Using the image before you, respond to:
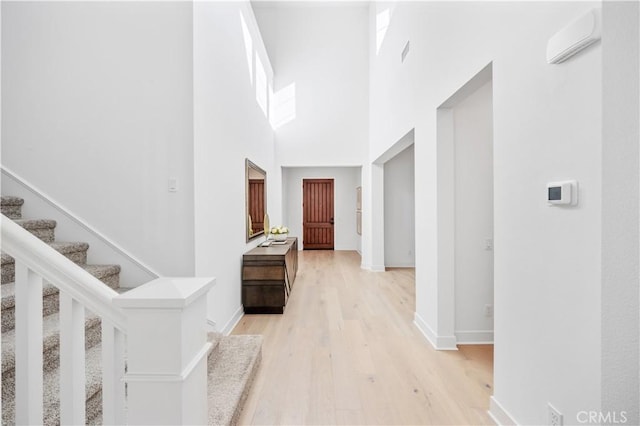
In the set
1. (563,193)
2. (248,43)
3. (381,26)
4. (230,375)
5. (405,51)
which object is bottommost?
(230,375)

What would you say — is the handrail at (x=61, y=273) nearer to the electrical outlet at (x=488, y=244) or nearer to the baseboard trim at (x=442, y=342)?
the baseboard trim at (x=442, y=342)

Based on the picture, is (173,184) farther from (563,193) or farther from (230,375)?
(563,193)

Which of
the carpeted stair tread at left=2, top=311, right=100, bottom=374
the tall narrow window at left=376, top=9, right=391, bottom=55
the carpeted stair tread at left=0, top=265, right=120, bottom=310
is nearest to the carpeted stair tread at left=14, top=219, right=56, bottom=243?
the carpeted stair tread at left=0, top=265, right=120, bottom=310

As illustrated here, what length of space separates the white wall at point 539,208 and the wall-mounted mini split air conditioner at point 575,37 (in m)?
0.04

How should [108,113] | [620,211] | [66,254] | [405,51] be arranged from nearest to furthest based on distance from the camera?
1. [620,211]
2. [66,254]
3. [108,113]
4. [405,51]

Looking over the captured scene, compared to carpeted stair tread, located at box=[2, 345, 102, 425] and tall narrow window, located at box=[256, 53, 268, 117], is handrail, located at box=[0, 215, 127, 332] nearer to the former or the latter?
carpeted stair tread, located at box=[2, 345, 102, 425]

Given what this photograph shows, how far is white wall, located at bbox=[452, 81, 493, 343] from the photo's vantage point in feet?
9.29

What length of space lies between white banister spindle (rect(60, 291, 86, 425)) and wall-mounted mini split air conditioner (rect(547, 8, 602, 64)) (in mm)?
1941

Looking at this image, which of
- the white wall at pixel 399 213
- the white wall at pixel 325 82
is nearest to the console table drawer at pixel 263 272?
the white wall at pixel 399 213

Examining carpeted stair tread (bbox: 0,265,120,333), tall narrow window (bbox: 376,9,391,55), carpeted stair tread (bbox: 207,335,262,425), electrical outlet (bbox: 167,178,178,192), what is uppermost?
tall narrow window (bbox: 376,9,391,55)

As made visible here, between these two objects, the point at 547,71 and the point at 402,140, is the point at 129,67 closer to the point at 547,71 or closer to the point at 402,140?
the point at 547,71

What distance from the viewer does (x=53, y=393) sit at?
1.36 metres

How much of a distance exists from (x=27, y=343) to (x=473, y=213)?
296cm

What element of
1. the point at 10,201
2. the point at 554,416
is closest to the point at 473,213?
the point at 554,416
